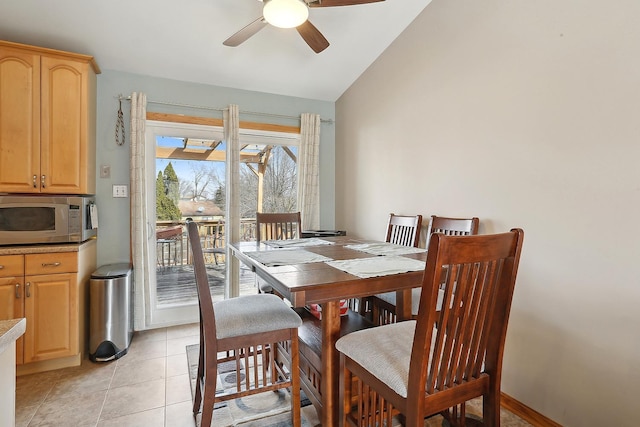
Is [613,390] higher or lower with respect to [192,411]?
higher

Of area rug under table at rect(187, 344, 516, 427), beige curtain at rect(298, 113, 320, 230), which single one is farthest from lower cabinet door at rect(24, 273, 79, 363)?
beige curtain at rect(298, 113, 320, 230)

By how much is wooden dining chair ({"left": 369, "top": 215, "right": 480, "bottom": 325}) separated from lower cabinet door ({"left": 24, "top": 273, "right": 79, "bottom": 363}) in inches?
86.2

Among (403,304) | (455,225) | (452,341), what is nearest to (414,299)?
(403,304)

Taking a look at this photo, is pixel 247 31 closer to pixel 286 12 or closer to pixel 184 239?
pixel 286 12

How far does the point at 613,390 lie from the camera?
1463 mm

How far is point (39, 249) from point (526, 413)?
326cm

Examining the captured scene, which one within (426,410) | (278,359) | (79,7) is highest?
(79,7)

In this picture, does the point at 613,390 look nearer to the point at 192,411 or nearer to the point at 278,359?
the point at 278,359

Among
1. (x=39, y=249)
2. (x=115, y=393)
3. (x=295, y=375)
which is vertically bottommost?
(x=115, y=393)

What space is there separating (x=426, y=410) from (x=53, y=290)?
253cm

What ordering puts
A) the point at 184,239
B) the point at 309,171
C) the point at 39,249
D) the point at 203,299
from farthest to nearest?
the point at 309,171
the point at 184,239
the point at 39,249
the point at 203,299

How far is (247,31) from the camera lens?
7.11 ft

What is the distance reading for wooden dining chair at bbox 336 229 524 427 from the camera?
98 cm

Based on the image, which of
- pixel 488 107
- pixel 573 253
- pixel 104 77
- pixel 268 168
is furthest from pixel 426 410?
Result: pixel 104 77
